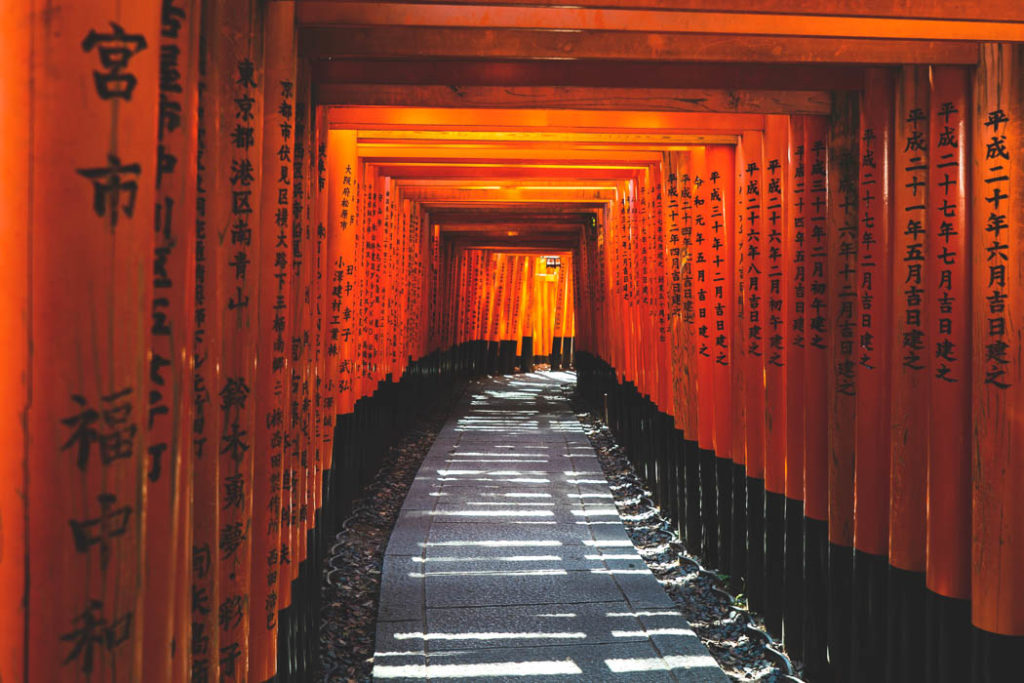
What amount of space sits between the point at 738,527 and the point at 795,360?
1.66 metres

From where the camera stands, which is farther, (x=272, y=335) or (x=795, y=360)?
(x=795, y=360)

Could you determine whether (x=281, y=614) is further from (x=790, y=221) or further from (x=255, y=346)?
(x=790, y=221)

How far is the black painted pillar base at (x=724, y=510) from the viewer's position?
5734mm

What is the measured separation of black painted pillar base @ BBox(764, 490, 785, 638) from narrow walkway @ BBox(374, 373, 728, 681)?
566 mm

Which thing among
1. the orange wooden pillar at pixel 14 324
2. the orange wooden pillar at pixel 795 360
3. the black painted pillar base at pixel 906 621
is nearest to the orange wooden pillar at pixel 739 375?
the orange wooden pillar at pixel 795 360

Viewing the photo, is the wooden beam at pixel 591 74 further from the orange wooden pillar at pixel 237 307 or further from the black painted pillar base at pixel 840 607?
the black painted pillar base at pixel 840 607

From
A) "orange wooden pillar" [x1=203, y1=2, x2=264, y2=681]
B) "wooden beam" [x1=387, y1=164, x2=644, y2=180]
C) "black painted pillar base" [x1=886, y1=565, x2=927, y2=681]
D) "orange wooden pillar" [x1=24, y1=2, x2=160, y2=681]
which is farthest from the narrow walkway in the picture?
"wooden beam" [x1=387, y1=164, x2=644, y2=180]

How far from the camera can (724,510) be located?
584 cm

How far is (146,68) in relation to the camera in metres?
1.40

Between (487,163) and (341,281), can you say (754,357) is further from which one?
(341,281)

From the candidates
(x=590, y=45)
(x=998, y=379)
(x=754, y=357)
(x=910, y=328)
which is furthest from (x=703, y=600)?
(x=590, y=45)

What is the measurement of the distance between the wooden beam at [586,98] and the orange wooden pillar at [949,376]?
92cm

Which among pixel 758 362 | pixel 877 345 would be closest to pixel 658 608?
pixel 758 362

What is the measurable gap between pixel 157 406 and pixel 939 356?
9.79 ft
